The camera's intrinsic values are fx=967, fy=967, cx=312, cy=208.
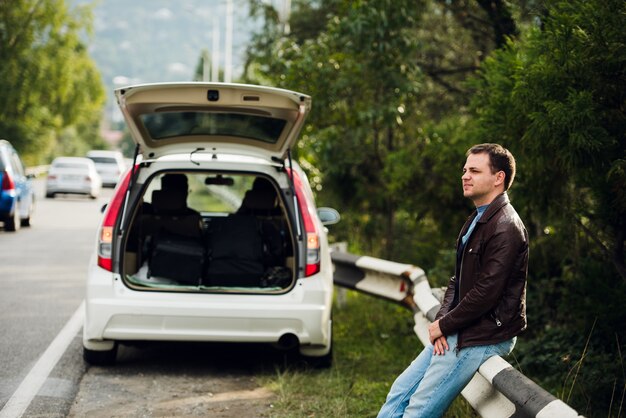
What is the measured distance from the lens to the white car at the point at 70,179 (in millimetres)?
31891

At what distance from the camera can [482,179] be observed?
431cm

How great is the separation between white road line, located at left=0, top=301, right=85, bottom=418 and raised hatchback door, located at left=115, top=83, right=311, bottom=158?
1775mm

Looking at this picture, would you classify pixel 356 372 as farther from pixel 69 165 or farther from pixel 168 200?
pixel 69 165

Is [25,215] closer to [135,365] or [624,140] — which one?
[135,365]

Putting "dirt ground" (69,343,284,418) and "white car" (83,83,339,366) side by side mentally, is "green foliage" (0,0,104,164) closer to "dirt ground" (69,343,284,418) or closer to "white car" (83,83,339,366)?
"white car" (83,83,339,366)

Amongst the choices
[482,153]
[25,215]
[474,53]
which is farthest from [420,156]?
[25,215]

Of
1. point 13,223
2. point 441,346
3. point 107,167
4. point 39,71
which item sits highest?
point 441,346

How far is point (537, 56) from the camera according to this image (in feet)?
22.2

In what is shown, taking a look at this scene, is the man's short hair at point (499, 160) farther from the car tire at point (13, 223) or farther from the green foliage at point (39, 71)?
the green foliage at point (39, 71)

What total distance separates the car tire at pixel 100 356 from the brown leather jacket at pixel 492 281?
362 cm

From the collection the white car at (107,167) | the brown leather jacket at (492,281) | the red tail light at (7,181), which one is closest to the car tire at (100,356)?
the brown leather jacket at (492,281)

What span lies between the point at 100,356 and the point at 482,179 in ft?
13.1

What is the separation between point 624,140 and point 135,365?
13.1ft

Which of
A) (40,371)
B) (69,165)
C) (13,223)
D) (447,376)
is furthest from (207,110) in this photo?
(69,165)
